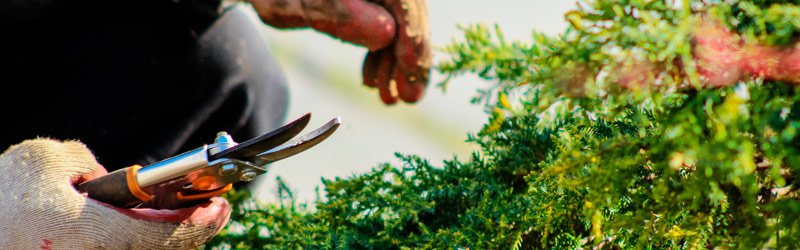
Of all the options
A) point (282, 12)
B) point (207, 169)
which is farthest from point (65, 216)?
point (282, 12)

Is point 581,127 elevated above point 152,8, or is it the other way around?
point 152,8

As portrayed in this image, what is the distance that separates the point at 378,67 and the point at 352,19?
96 mm

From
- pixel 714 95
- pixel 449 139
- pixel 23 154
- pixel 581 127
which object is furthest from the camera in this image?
pixel 449 139

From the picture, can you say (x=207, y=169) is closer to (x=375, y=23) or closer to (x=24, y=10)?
(x=375, y=23)

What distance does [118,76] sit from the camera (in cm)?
105

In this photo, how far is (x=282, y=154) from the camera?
638 mm

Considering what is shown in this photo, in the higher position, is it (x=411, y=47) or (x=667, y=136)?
(x=411, y=47)

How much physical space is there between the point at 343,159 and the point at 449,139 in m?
0.37

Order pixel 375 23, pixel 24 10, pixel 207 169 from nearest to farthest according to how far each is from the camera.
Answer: pixel 207 169, pixel 375 23, pixel 24 10

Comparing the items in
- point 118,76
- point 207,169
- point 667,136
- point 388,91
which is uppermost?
point 118,76

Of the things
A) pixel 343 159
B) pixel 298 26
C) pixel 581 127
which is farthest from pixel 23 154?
pixel 343 159

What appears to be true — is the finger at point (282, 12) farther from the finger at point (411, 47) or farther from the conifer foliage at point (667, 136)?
the conifer foliage at point (667, 136)

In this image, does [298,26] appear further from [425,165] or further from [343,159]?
[343,159]

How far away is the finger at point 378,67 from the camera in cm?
93
